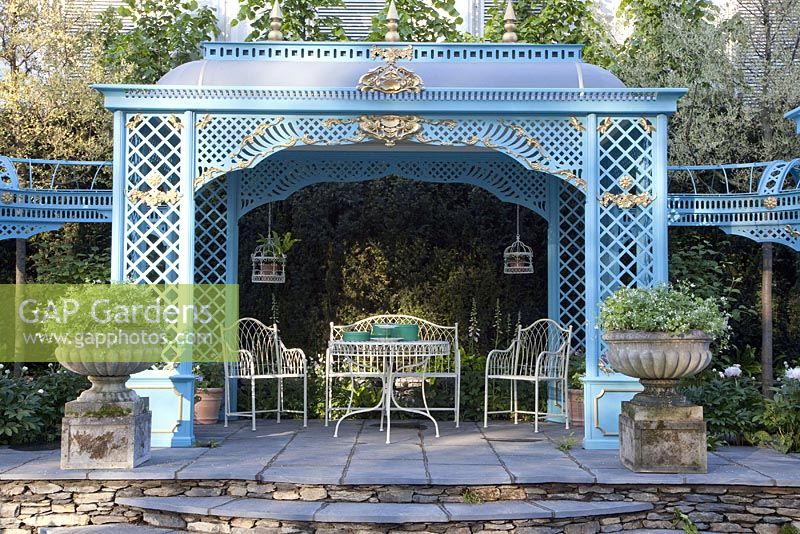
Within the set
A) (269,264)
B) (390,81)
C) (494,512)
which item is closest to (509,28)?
(390,81)

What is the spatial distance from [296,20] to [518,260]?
13.8 feet

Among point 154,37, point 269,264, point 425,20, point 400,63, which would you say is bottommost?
point 269,264

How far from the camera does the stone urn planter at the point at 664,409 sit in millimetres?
5332

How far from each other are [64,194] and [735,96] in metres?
6.77

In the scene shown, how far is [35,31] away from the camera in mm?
8594

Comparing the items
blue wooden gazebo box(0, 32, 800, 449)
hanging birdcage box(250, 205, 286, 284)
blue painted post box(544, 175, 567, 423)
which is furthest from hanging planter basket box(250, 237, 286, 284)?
blue painted post box(544, 175, 567, 423)

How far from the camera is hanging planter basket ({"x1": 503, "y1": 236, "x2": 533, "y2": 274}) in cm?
846

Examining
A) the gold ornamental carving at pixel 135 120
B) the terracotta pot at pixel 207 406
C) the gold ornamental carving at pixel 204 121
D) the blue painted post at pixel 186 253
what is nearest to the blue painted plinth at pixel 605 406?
the blue painted post at pixel 186 253

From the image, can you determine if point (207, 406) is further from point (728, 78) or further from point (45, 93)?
point (728, 78)

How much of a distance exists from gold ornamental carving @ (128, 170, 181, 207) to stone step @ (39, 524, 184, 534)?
2477 mm

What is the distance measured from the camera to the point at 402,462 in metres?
5.68

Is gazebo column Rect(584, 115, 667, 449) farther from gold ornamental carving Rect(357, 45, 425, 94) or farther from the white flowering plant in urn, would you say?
gold ornamental carving Rect(357, 45, 425, 94)

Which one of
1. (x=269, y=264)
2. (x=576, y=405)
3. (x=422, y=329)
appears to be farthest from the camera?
(x=422, y=329)

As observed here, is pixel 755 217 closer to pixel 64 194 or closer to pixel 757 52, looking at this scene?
pixel 757 52
